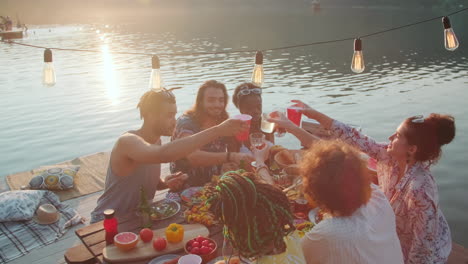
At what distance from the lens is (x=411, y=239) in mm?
3256

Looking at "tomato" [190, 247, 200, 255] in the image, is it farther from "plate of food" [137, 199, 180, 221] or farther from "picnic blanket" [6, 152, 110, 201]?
"picnic blanket" [6, 152, 110, 201]

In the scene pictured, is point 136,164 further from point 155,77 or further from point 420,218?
point 420,218

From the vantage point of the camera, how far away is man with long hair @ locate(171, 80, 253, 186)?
4.71m

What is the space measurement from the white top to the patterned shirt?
8.51 feet

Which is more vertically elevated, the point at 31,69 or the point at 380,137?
the point at 31,69

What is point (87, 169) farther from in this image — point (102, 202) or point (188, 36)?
point (188, 36)

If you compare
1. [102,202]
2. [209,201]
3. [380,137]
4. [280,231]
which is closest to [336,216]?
[280,231]

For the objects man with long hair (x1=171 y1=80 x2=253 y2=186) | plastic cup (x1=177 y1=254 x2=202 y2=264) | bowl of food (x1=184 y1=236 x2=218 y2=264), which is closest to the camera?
plastic cup (x1=177 y1=254 x2=202 y2=264)

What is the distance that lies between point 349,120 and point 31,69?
64.8 feet

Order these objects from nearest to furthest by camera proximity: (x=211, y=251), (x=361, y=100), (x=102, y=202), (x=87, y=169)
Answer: (x=211, y=251) → (x=102, y=202) → (x=87, y=169) → (x=361, y=100)

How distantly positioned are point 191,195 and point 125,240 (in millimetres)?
1020

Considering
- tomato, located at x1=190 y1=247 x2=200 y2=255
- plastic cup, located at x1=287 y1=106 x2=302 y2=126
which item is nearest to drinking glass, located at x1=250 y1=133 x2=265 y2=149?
plastic cup, located at x1=287 y1=106 x2=302 y2=126

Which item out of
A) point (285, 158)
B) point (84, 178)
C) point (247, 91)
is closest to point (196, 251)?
point (285, 158)

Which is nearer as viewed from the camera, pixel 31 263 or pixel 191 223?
pixel 191 223
